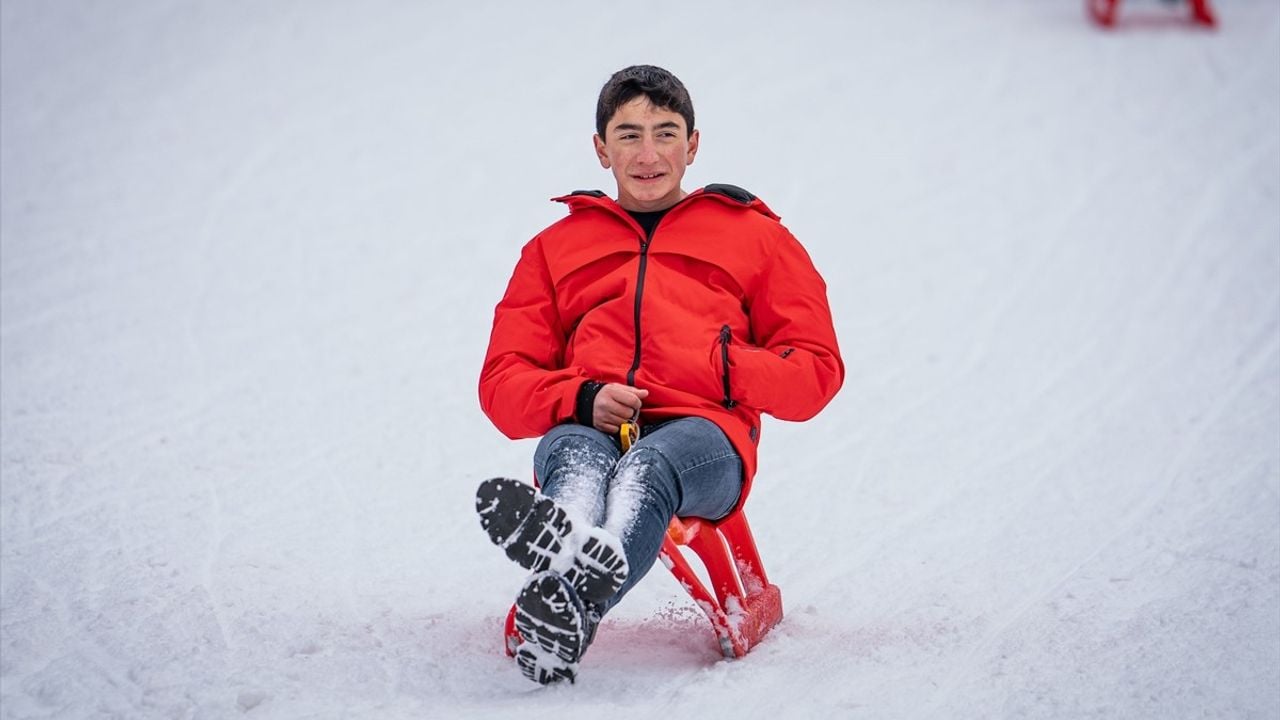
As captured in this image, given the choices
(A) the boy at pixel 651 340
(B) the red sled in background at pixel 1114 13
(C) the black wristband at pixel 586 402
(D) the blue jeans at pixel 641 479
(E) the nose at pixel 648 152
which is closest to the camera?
(D) the blue jeans at pixel 641 479

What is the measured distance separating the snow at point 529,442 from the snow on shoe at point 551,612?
0.17 metres

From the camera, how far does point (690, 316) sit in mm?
2367

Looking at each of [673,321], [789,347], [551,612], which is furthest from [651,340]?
[551,612]

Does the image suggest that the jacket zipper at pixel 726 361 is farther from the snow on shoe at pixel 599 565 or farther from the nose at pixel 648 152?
the snow on shoe at pixel 599 565

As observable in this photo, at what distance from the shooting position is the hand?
2.26 meters

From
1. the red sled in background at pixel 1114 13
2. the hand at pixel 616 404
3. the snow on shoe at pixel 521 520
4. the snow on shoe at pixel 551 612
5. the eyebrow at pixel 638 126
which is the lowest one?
the snow on shoe at pixel 551 612

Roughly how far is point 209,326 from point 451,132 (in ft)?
8.66

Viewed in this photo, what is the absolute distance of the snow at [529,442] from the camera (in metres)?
2.38

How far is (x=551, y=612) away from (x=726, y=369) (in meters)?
0.62

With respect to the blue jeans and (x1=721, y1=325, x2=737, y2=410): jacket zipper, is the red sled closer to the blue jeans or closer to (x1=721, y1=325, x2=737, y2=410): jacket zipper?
the blue jeans

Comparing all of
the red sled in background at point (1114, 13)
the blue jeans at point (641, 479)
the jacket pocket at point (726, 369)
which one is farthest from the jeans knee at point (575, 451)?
the red sled in background at point (1114, 13)

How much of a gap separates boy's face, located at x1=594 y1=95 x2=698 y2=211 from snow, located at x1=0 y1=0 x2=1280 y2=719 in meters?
0.90

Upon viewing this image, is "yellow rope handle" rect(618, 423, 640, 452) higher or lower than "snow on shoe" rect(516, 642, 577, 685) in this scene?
higher

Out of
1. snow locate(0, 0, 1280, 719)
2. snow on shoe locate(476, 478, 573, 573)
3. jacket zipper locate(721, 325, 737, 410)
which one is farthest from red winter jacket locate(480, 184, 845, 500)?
snow locate(0, 0, 1280, 719)
